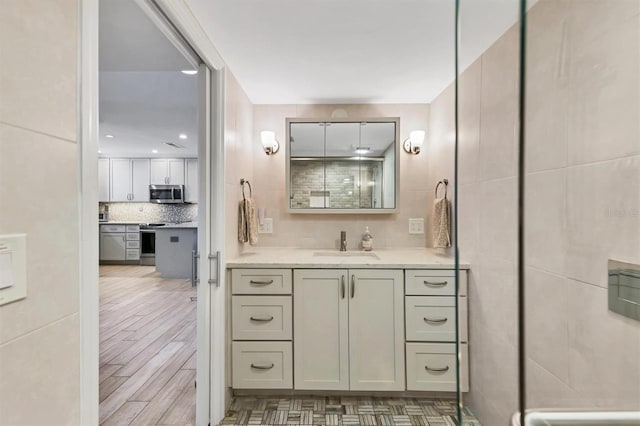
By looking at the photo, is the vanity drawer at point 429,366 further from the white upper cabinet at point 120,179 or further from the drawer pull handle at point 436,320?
the white upper cabinet at point 120,179

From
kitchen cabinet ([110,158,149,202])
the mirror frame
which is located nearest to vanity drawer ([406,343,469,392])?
the mirror frame

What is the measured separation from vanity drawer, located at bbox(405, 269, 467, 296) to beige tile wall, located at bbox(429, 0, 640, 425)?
1.21 meters

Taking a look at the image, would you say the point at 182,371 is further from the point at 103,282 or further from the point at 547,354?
the point at 103,282

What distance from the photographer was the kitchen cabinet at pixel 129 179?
699 cm

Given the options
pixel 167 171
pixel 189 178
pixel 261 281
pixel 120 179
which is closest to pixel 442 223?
pixel 261 281

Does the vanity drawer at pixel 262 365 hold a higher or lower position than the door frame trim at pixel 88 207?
lower

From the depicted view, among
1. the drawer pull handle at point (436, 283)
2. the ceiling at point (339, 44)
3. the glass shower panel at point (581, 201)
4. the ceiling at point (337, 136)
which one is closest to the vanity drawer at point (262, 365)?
the drawer pull handle at point (436, 283)

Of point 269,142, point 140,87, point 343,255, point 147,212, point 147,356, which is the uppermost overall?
point 140,87

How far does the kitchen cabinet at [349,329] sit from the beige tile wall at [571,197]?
1223 millimetres

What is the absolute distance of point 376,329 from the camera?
1.99 meters

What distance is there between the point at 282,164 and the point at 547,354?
229cm

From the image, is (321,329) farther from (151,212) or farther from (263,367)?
(151,212)

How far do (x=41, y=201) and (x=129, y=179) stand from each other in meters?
7.44

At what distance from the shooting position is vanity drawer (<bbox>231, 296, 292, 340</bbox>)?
1.99m
